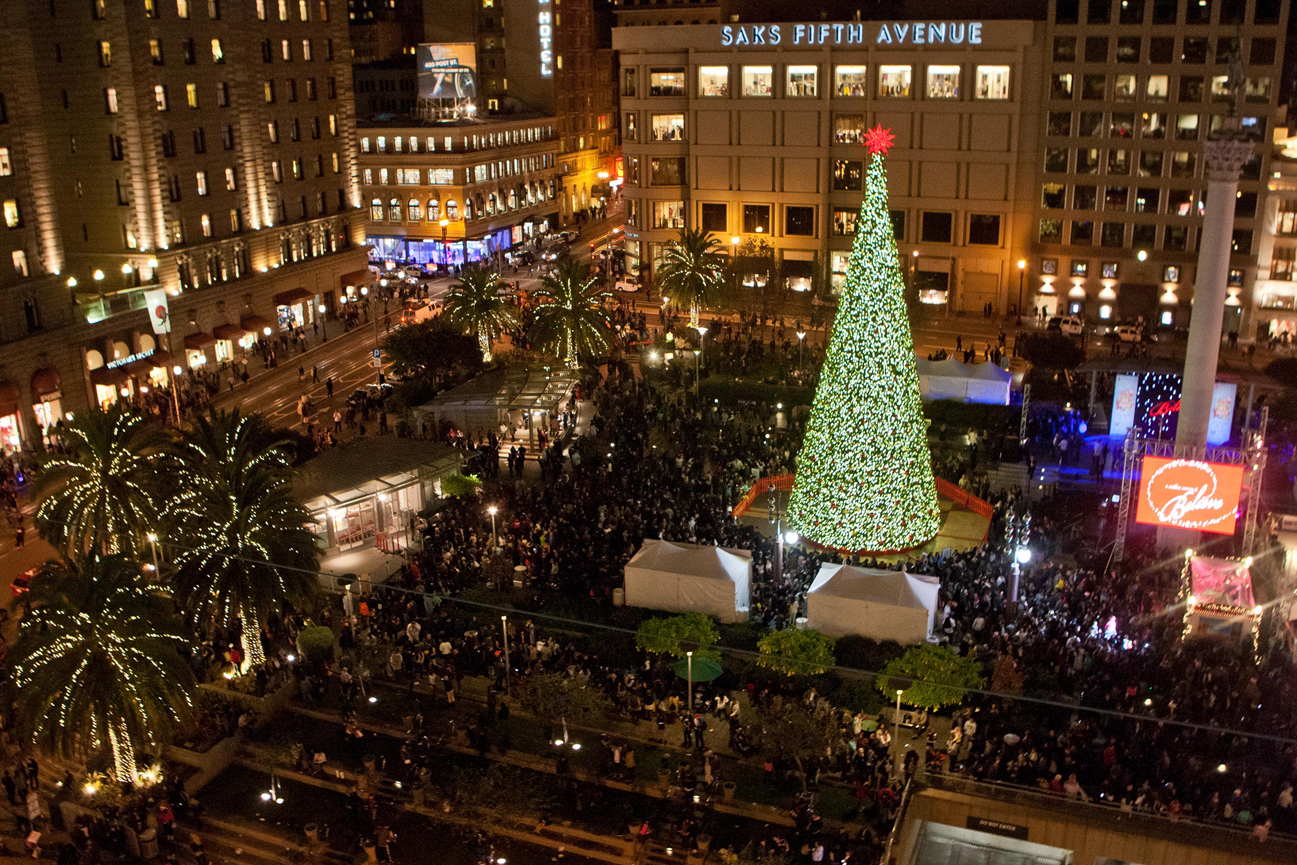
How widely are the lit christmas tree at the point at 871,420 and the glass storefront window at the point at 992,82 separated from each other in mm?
41919

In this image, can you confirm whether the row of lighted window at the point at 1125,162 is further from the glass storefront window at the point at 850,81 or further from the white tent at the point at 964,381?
the white tent at the point at 964,381

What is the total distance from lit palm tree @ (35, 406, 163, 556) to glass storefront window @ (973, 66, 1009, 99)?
188 feet

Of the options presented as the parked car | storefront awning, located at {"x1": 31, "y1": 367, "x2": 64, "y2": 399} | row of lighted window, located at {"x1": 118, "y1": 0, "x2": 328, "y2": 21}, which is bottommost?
the parked car

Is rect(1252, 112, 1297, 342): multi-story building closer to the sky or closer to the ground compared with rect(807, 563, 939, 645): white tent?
closer to the sky

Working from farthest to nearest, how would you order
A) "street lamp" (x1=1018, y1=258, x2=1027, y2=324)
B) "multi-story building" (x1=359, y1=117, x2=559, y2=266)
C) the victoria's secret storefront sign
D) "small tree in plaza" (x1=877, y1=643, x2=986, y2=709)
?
"multi-story building" (x1=359, y1=117, x2=559, y2=266) → "street lamp" (x1=1018, y1=258, x2=1027, y2=324) → the victoria's secret storefront sign → "small tree in plaza" (x1=877, y1=643, x2=986, y2=709)

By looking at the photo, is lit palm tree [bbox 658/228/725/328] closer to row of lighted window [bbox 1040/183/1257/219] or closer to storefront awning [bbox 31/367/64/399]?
row of lighted window [bbox 1040/183/1257/219]

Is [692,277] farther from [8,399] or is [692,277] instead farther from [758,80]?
[8,399]

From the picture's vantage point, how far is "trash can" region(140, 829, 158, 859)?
2467 centimetres

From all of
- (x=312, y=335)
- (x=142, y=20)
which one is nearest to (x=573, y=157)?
(x=312, y=335)

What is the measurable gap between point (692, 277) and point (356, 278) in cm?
2621

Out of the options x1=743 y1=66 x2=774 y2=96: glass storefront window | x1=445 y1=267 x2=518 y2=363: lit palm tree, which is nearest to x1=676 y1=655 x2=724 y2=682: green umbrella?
x1=445 y1=267 x2=518 y2=363: lit palm tree

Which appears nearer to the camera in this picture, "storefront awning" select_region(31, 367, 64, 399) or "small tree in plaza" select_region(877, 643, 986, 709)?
"small tree in plaza" select_region(877, 643, 986, 709)

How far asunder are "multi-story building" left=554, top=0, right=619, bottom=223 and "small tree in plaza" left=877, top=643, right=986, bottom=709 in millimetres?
89908

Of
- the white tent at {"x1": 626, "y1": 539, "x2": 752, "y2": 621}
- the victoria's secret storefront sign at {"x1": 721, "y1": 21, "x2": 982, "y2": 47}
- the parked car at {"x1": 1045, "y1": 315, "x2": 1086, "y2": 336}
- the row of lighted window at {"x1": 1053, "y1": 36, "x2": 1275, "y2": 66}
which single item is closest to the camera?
the white tent at {"x1": 626, "y1": 539, "x2": 752, "y2": 621}
